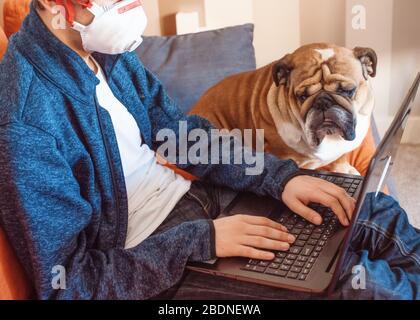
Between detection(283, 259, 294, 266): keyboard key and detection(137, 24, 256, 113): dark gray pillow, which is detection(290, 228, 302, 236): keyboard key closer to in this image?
detection(283, 259, 294, 266): keyboard key

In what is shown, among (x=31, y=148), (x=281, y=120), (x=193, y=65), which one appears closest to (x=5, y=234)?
(x=31, y=148)

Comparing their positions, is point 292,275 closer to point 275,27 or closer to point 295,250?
point 295,250

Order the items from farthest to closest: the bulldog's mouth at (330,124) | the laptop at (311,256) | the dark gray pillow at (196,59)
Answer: the dark gray pillow at (196,59), the bulldog's mouth at (330,124), the laptop at (311,256)

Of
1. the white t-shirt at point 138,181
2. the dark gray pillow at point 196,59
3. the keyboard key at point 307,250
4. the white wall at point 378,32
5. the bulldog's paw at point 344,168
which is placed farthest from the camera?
the white wall at point 378,32

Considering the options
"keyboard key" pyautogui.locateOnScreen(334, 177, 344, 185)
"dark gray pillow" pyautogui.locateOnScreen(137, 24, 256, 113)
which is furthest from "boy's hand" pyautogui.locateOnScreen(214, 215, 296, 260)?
"dark gray pillow" pyautogui.locateOnScreen(137, 24, 256, 113)

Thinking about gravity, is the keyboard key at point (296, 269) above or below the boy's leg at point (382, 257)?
above

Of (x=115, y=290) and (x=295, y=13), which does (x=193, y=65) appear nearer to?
(x=295, y=13)

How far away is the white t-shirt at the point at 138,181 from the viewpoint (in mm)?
1031

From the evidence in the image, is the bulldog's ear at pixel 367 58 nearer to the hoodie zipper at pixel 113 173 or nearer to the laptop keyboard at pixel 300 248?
the laptop keyboard at pixel 300 248

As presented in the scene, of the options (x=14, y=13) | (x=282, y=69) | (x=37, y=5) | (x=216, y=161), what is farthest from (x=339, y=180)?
(x=14, y=13)

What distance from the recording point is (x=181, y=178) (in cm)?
116

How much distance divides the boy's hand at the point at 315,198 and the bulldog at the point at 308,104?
37 centimetres

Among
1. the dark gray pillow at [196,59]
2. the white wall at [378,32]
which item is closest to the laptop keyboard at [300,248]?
the dark gray pillow at [196,59]
